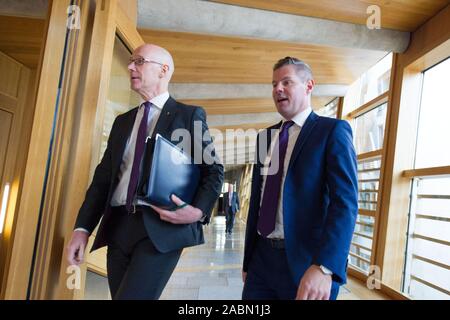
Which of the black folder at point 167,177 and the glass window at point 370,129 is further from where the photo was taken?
the glass window at point 370,129

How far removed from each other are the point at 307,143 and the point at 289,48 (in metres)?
4.16

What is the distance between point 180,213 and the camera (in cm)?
133

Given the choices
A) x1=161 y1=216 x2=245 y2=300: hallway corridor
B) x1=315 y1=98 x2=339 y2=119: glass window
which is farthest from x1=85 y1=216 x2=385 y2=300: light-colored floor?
x1=315 y1=98 x2=339 y2=119: glass window

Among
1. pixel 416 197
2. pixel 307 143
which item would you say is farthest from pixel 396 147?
pixel 307 143

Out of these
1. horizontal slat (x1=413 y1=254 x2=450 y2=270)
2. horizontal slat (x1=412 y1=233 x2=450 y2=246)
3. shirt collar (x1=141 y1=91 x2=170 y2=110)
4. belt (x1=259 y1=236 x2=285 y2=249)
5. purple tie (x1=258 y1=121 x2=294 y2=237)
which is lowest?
horizontal slat (x1=413 y1=254 x2=450 y2=270)

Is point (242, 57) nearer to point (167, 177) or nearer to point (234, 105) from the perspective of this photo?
point (234, 105)

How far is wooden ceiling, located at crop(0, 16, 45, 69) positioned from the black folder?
12.6ft

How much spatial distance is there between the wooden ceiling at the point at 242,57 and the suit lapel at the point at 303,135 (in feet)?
12.1

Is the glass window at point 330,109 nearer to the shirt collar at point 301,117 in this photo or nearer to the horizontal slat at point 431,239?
the horizontal slat at point 431,239

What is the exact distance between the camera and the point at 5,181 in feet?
19.6

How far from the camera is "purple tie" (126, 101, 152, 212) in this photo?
136cm

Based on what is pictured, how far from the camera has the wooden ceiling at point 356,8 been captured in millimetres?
3803

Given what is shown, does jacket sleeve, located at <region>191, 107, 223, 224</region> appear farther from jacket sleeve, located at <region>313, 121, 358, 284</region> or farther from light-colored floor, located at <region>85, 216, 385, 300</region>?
light-colored floor, located at <region>85, 216, 385, 300</region>

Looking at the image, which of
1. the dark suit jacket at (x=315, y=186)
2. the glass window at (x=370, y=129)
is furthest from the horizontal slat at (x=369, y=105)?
the dark suit jacket at (x=315, y=186)
